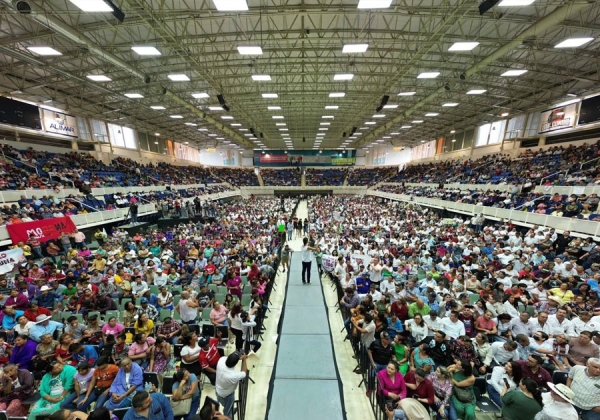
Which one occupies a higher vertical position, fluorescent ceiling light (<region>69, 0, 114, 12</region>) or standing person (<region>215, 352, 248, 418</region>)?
fluorescent ceiling light (<region>69, 0, 114, 12</region>)

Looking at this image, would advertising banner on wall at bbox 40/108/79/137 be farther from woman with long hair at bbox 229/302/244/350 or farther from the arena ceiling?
woman with long hair at bbox 229/302/244/350

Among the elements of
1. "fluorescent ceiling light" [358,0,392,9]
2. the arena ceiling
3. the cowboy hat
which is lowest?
the cowboy hat

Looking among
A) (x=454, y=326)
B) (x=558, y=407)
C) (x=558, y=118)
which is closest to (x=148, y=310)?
(x=454, y=326)

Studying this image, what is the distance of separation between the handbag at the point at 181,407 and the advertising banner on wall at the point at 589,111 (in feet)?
91.2

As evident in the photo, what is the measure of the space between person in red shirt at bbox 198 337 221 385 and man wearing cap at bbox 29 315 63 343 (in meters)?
3.34

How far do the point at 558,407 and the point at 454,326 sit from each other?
6.79 ft

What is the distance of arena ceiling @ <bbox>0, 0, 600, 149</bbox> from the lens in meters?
10.1

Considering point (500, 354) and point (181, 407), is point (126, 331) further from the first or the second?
point (500, 354)

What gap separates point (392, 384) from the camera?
397 cm

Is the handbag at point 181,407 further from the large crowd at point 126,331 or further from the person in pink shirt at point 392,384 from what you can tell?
the person in pink shirt at point 392,384

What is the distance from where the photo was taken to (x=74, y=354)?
440 centimetres

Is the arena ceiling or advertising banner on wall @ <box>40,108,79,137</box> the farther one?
advertising banner on wall @ <box>40,108,79,137</box>

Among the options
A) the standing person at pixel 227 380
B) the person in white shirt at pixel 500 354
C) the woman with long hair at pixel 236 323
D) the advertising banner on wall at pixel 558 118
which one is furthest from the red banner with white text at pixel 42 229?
the advertising banner on wall at pixel 558 118

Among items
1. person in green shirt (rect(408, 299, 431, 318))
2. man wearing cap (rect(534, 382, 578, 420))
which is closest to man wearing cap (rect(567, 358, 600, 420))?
man wearing cap (rect(534, 382, 578, 420))
